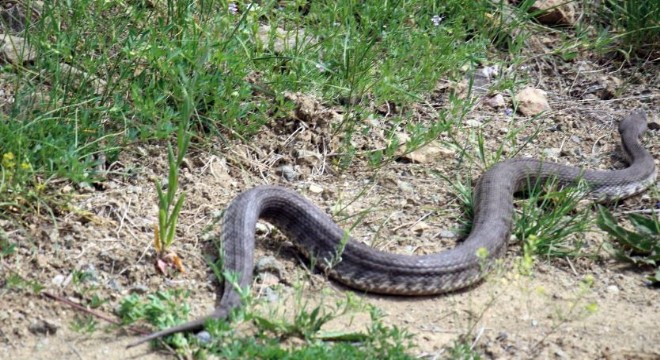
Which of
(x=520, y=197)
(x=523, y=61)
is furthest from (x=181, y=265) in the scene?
(x=523, y=61)

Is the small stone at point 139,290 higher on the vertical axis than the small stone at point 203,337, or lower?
lower

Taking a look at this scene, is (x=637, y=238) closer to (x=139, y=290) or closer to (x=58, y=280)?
(x=139, y=290)

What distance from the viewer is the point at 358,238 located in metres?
6.52

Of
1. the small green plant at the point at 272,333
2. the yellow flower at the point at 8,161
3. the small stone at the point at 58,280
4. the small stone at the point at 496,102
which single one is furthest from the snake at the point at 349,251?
the small stone at the point at 496,102

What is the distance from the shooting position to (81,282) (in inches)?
219

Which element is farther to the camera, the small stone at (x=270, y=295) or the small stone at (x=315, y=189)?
the small stone at (x=315, y=189)

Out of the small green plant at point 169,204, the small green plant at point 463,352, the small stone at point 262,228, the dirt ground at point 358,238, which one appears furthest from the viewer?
the small stone at point 262,228

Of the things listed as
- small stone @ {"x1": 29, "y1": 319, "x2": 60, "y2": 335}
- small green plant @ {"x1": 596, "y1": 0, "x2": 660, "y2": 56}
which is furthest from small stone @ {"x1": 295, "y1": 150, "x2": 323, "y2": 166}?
small green plant @ {"x1": 596, "y1": 0, "x2": 660, "y2": 56}

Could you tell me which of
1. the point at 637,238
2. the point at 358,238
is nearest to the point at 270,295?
the point at 358,238

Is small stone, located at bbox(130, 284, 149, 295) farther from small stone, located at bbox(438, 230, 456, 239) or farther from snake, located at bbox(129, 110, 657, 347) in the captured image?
small stone, located at bbox(438, 230, 456, 239)

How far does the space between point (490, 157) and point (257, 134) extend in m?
1.94

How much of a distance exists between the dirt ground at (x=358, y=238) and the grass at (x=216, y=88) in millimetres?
105

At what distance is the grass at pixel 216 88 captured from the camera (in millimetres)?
5793

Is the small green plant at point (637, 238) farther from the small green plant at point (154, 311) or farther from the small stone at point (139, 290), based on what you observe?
the small stone at point (139, 290)
